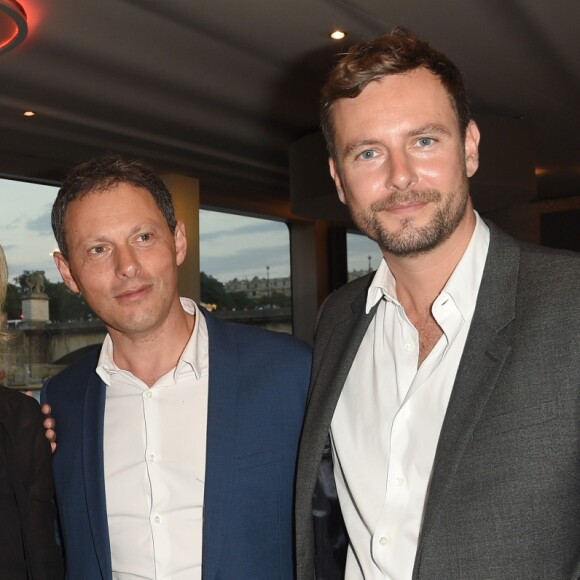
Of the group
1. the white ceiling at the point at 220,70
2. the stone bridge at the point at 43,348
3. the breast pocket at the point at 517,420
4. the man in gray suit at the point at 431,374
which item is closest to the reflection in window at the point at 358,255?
the white ceiling at the point at 220,70

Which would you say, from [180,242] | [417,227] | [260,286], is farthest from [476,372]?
[260,286]

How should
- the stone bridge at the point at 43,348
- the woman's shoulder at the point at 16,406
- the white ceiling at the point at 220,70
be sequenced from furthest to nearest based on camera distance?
the stone bridge at the point at 43,348 < the white ceiling at the point at 220,70 < the woman's shoulder at the point at 16,406

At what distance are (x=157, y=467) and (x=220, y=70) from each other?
4.75 m

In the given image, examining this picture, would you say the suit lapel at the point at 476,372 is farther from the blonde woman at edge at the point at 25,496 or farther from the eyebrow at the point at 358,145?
the blonde woman at edge at the point at 25,496

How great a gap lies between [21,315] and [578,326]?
8.85 m

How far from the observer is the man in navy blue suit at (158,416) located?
187 cm

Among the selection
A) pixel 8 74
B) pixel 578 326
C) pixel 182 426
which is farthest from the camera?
pixel 8 74

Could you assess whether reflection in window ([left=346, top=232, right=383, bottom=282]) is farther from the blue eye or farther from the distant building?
the blue eye

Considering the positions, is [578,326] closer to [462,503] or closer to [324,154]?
[462,503]

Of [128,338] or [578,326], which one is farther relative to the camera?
[128,338]

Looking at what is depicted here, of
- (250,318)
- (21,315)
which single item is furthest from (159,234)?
(250,318)

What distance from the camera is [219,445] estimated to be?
1.89 m

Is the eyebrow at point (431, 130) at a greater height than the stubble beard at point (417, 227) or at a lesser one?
greater

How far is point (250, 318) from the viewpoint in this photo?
44.6 ft
